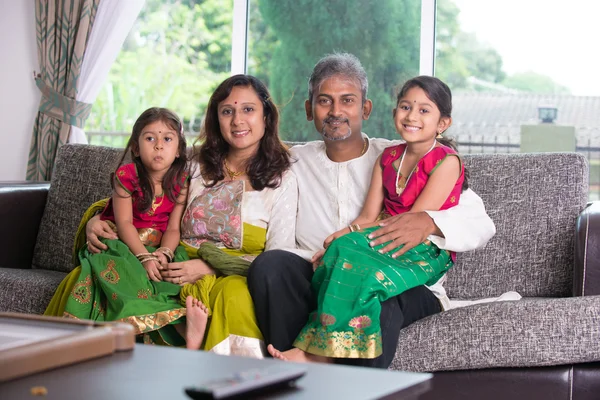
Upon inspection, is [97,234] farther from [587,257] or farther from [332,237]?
[587,257]

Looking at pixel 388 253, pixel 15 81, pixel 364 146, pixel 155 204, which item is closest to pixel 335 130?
pixel 364 146

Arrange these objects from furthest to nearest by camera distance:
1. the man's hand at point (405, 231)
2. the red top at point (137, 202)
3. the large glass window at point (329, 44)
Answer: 1. the large glass window at point (329, 44)
2. the red top at point (137, 202)
3. the man's hand at point (405, 231)

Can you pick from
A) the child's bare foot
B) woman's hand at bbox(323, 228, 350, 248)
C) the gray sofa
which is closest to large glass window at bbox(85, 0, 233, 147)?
the gray sofa

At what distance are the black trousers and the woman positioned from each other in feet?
0.44


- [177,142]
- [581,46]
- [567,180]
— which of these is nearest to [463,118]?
[581,46]

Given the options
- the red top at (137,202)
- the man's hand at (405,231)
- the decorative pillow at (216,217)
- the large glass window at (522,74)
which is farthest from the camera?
the large glass window at (522,74)

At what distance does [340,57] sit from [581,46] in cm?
180

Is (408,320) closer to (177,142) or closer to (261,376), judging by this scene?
(177,142)

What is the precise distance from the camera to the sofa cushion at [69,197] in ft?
9.80

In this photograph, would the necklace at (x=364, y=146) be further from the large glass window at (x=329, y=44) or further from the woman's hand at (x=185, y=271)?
the large glass window at (x=329, y=44)

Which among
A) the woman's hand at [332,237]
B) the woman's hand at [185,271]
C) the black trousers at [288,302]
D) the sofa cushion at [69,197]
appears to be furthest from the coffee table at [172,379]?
the sofa cushion at [69,197]

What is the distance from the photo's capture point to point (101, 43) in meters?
4.29

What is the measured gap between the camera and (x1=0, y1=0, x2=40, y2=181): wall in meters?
4.51

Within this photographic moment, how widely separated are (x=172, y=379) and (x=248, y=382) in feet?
0.37
